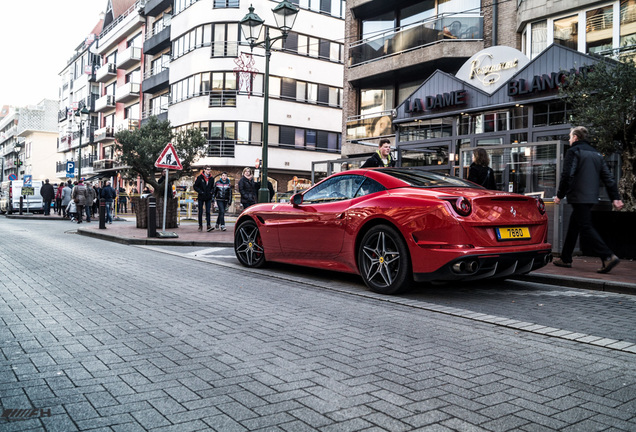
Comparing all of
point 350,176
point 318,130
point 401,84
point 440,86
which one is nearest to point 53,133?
point 318,130

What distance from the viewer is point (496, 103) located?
583 inches

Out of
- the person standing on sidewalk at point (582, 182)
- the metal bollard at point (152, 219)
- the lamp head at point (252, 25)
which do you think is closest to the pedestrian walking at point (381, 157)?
the person standing on sidewalk at point (582, 182)

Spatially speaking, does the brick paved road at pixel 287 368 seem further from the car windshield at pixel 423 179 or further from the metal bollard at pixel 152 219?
the metal bollard at pixel 152 219

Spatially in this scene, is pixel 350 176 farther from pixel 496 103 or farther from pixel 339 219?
pixel 496 103

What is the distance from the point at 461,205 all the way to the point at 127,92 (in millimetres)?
49612

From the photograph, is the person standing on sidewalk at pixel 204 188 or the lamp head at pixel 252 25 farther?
the person standing on sidewalk at pixel 204 188

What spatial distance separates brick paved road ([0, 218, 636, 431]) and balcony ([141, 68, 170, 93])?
4098 centimetres

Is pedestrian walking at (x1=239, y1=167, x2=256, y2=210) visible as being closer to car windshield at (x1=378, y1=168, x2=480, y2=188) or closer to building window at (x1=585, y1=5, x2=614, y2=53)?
car windshield at (x1=378, y1=168, x2=480, y2=188)

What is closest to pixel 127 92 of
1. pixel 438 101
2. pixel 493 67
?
pixel 438 101

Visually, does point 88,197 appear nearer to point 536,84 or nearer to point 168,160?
point 168,160

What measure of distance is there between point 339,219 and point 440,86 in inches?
425

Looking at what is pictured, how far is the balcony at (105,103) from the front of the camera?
5607 centimetres

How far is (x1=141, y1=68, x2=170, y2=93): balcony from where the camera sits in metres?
44.0

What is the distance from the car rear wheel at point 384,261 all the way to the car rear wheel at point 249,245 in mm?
2423
